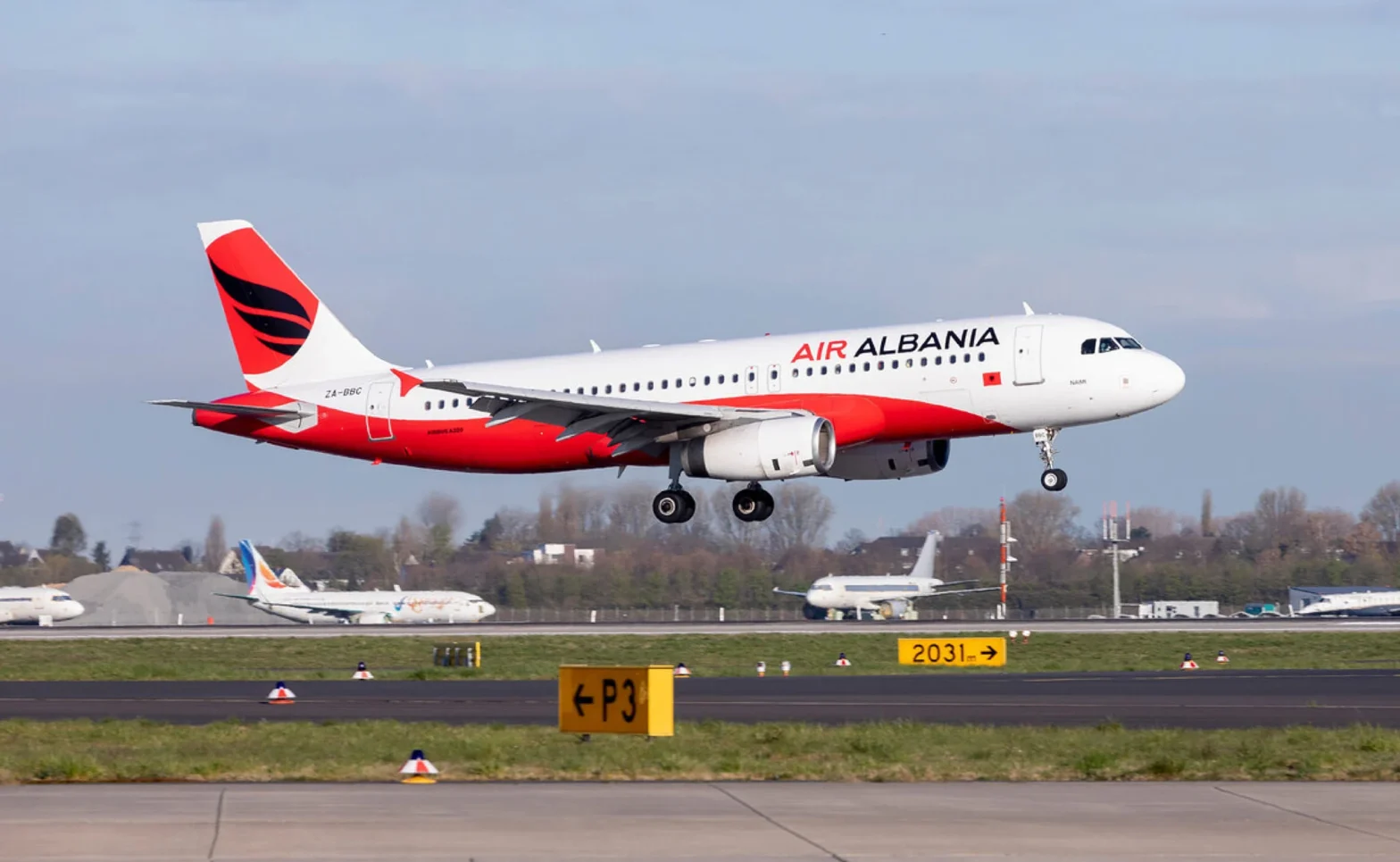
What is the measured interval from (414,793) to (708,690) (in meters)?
20.0

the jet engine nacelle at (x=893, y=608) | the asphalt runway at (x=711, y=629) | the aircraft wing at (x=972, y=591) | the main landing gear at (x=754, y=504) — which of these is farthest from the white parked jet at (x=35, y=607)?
the main landing gear at (x=754, y=504)

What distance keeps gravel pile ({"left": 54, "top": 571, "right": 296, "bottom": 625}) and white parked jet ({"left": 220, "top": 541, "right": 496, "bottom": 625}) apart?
4609 millimetres

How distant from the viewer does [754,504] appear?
1816 inches

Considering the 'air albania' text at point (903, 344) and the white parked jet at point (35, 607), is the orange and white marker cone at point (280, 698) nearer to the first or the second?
the 'air albania' text at point (903, 344)

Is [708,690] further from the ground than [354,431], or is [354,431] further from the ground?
[354,431]

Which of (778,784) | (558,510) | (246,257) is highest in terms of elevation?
(246,257)

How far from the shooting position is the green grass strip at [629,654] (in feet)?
164

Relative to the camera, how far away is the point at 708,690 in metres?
39.6

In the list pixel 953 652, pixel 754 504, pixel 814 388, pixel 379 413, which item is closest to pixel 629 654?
pixel 953 652

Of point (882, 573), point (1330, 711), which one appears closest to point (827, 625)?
point (882, 573)

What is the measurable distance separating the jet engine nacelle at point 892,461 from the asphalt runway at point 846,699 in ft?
16.9

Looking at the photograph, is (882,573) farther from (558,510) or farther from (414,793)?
(414,793)

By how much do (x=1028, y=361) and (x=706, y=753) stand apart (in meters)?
18.8

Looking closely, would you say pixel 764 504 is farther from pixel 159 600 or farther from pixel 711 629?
pixel 159 600
